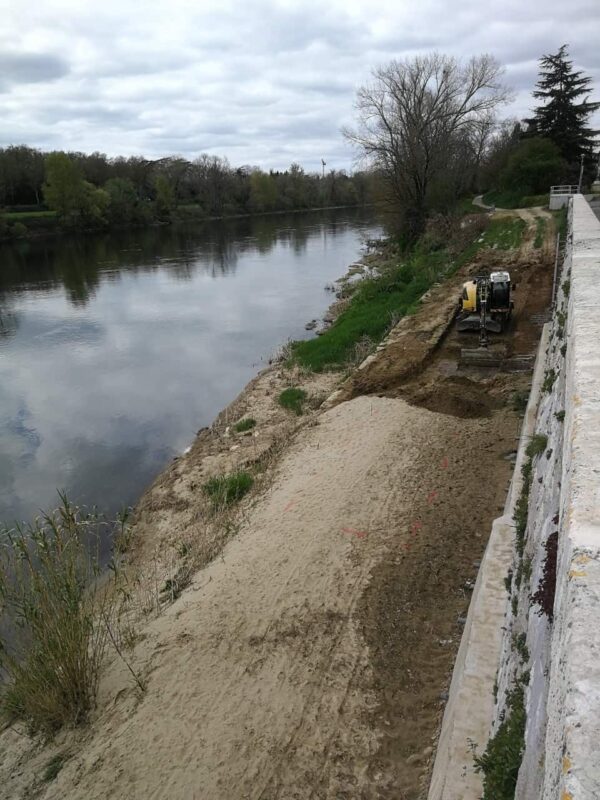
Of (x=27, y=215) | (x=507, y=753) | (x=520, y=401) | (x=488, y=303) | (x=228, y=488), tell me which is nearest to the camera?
Result: (x=507, y=753)

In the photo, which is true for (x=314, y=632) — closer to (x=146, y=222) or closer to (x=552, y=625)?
(x=552, y=625)

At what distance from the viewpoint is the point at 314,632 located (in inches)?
213

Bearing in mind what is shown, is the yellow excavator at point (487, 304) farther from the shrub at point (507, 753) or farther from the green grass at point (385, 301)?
the shrub at point (507, 753)

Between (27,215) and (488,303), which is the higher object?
(27,215)

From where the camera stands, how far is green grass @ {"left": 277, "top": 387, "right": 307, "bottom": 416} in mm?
12705

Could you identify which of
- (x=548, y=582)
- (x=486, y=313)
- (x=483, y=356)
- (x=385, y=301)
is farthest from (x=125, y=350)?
(x=548, y=582)

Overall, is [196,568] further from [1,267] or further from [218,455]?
[1,267]

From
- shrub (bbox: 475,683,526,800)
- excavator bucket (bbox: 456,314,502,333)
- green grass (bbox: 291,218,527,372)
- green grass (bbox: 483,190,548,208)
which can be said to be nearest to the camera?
shrub (bbox: 475,683,526,800)

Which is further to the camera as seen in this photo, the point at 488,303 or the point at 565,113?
the point at 565,113

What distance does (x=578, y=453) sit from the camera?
2262 mm

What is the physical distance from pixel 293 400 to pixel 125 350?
961 cm

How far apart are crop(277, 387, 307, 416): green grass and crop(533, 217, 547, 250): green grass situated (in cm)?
1183

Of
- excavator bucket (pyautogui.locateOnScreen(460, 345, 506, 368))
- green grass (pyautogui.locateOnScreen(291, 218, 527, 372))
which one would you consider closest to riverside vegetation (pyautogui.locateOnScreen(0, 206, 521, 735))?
excavator bucket (pyautogui.locateOnScreen(460, 345, 506, 368))

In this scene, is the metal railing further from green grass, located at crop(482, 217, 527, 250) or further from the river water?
the river water
